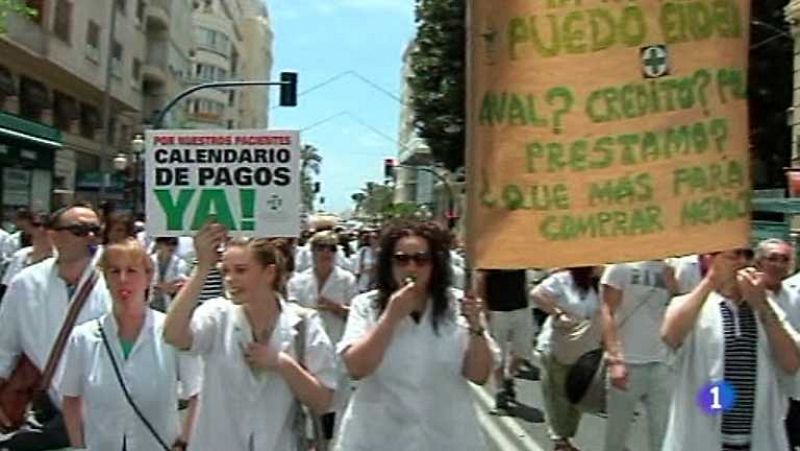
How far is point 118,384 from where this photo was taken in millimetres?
4781

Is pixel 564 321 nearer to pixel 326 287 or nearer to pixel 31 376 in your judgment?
pixel 326 287

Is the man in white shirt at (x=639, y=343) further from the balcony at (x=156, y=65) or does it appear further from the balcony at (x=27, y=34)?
the balcony at (x=156, y=65)

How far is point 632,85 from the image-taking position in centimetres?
408

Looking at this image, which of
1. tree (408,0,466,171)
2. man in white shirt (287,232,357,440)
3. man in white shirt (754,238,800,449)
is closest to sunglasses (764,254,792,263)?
man in white shirt (754,238,800,449)

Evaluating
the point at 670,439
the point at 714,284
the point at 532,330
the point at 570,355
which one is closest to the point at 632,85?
the point at 714,284

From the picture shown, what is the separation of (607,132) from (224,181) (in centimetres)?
296

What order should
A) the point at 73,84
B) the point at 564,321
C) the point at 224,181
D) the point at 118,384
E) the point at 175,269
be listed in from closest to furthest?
the point at 118,384 < the point at 224,181 < the point at 564,321 < the point at 175,269 < the point at 73,84

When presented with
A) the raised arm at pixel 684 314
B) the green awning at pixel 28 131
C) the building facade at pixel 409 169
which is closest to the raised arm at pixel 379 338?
the raised arm at pixel 684 314

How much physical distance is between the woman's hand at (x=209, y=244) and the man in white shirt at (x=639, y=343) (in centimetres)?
281

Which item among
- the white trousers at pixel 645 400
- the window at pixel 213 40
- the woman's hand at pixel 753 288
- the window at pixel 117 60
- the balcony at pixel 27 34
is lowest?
the white trousers at pixel 645 400

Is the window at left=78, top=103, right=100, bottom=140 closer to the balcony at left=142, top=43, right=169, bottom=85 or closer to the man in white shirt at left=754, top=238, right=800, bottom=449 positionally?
the balcony at left=142, top=43, right=169, bottom=85

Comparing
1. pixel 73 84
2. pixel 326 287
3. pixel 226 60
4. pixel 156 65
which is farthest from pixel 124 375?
pixel 226 60

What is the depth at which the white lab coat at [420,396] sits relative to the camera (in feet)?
15.0

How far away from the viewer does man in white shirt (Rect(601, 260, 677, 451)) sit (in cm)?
713
